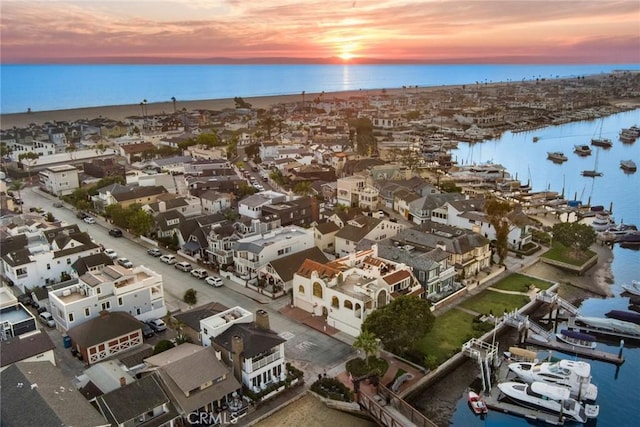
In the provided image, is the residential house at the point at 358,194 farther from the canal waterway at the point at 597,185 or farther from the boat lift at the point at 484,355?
the boat lift at the point at 484,355

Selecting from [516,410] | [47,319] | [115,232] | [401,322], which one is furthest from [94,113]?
[516,410]

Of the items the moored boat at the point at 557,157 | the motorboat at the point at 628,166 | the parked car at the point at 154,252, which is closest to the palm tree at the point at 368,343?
the parked car at the point at 154,252

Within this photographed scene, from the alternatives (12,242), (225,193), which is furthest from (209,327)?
(225,193)

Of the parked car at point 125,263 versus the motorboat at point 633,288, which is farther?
the parked car at point 125,263

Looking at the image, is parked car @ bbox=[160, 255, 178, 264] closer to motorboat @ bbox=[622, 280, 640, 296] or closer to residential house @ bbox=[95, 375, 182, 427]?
residential house @ bbox=[95, 375, 182, 427]

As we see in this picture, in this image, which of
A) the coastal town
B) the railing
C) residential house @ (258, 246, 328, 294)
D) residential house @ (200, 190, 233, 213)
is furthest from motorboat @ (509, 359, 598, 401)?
residential house @ (200, 190, 233, 213)

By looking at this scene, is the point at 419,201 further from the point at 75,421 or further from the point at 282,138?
the point at 282,138
